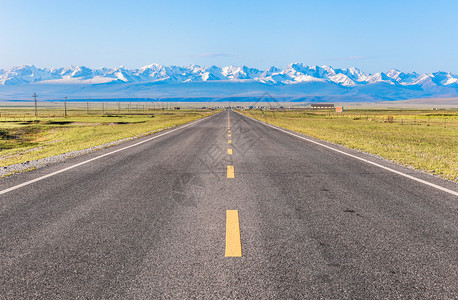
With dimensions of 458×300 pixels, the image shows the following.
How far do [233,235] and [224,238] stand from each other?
16 cm

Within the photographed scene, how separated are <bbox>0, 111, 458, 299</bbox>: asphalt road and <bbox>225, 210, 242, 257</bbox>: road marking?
65mm

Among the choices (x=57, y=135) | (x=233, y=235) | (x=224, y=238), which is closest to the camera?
(x=224, y=238)

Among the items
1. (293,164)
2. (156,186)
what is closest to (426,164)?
(293,164)

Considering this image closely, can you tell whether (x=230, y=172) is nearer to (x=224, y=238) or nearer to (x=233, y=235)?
(x=233, y=235)

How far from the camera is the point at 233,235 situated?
475 cm

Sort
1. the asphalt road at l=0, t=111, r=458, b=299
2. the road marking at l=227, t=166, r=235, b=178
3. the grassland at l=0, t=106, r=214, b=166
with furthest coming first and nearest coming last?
the grassland at l=0, t=106, r=214, b=166 → the road marking at l=227, t=166, r=235, b=178 → the asphalt road at l=0, t=111, r=458, b=299

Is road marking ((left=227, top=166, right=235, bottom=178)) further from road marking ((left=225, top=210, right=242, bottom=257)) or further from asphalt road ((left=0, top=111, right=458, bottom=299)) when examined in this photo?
road marking ((left=225, top=210, right=242, bottom=257))

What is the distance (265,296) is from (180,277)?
88 centimetres

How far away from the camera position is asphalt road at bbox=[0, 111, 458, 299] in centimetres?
341

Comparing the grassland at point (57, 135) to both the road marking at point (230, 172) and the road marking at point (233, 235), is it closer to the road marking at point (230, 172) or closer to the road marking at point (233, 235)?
the road marking at point (230, 172)

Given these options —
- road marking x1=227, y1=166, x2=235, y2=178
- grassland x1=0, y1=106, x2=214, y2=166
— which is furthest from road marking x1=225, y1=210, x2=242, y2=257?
grassland x1=0, y1=106, x2=214, y2=166

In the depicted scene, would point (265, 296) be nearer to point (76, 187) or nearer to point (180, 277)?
point (180, 277)

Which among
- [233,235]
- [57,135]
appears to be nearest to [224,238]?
[233,235]

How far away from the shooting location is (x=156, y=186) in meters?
7.84
